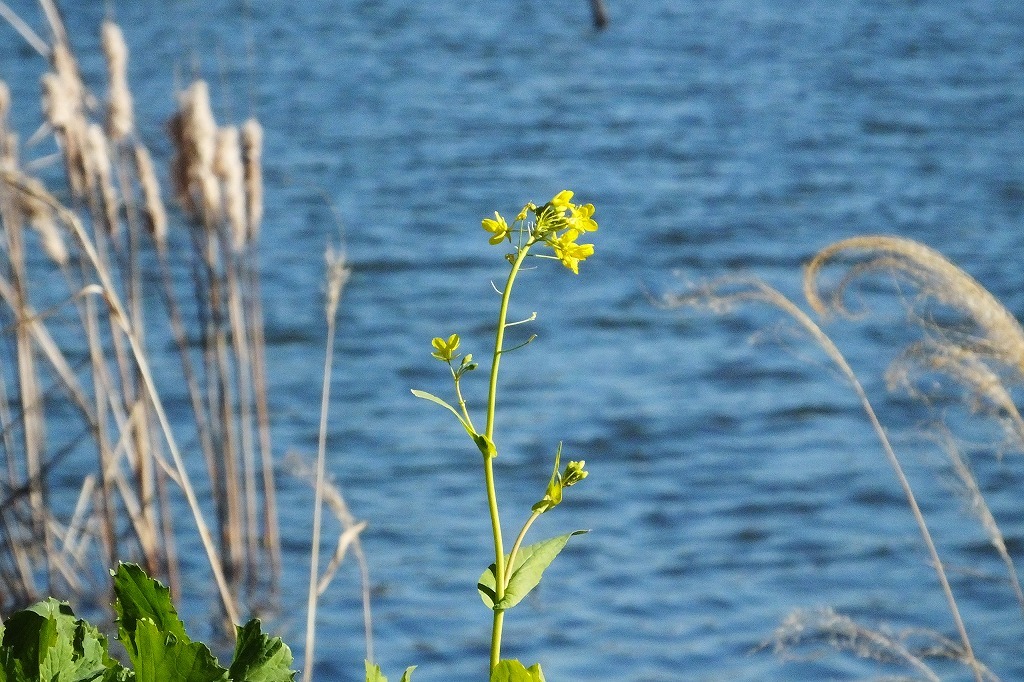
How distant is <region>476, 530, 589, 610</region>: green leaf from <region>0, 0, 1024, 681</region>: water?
4.85 ft

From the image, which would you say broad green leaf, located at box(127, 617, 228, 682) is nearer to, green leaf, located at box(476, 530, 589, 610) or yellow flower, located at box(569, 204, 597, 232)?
green leaf, located at box(476, 530, 589, 610)

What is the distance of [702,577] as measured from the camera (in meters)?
3.89

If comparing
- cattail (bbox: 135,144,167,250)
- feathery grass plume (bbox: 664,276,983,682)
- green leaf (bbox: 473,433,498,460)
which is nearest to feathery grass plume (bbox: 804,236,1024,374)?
feathery grass plume (bbox: 664,276,983,682)

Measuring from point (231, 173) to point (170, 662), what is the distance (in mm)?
2102

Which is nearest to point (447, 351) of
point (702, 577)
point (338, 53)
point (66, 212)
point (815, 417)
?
point (66, 212)

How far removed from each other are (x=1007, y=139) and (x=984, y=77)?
42.1 inches

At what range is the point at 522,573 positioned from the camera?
819 millimetres

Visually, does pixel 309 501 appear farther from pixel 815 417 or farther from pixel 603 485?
pixel 815 417

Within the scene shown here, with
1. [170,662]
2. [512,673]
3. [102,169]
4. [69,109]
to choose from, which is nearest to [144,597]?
[170,662]

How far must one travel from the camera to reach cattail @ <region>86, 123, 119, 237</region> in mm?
2725

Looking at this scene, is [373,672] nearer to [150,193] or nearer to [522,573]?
[522,573]

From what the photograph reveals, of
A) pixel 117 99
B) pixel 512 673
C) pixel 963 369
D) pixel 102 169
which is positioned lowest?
pixel 512 673

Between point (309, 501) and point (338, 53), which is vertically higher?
point (338, 53)

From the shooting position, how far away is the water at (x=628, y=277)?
379 cm
